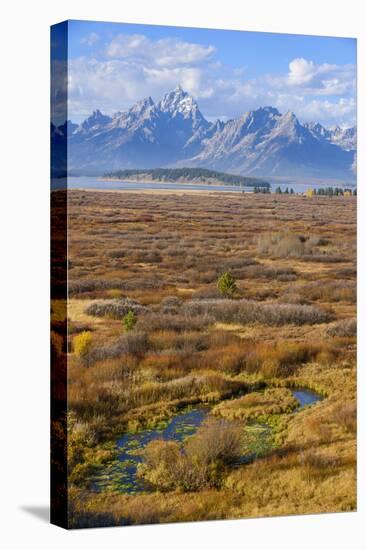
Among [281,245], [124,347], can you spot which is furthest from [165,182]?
[124,347]

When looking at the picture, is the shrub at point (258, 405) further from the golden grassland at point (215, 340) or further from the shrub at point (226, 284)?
the shrub at point (226, 284)

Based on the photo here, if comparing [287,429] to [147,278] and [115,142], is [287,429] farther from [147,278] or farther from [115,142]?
[115,142]

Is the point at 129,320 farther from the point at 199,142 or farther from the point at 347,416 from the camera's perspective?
the point at 347,416

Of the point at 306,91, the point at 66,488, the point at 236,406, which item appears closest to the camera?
the point at 66,488

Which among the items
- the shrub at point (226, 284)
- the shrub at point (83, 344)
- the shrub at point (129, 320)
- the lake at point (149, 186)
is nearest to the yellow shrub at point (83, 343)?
the shrub at point (83, 344)

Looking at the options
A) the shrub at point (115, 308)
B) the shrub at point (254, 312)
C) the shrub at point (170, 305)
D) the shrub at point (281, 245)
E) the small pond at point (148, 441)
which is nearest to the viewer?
the small pond at point (148, 441)

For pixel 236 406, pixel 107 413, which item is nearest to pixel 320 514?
pixel 236 406
